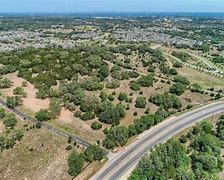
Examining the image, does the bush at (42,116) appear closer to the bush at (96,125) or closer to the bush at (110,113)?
the bush at (96,125)

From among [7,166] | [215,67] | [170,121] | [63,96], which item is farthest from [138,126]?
[215,67]

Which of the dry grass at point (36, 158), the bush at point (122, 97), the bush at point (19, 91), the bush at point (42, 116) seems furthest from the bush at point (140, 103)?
the bush at point (19, 91)

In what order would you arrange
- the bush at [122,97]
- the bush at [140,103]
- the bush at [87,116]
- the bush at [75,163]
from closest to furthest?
the bush at [75,163]
the bush at [87,116]
the bush at [140,103]
the bush at [122,97]

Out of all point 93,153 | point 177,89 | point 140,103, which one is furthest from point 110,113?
point 177,89

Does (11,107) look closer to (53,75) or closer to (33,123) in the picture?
(33,123)

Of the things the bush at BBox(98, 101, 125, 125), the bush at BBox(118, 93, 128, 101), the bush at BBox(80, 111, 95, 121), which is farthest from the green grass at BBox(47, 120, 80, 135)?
the bush at BBox(118, 93, 128, 101)

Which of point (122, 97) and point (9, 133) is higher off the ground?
point (122, 97)

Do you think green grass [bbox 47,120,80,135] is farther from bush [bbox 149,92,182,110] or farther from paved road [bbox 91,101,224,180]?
bush [bbox 149,92,182,110]

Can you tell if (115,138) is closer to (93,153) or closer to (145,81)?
(93,153)

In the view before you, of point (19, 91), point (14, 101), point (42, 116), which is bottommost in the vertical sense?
point (42, 116)
